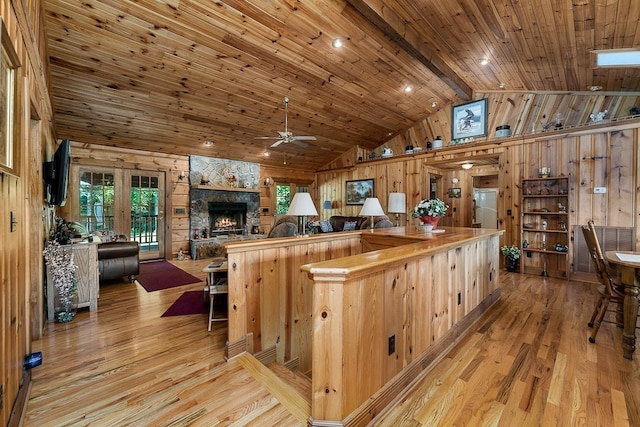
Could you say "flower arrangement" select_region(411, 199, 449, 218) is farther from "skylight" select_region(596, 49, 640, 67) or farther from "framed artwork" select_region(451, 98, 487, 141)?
"framed artwork" select_region(451, 98, 487, 141)

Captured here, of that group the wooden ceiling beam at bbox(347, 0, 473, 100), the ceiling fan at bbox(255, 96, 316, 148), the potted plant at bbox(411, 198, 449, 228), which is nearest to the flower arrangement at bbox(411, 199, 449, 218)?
the potted plant at bbox(411, 198, 449, 228)

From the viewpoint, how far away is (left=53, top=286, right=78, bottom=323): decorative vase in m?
2.82

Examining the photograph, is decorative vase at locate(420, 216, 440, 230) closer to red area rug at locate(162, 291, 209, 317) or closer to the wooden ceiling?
the wooden ceiling

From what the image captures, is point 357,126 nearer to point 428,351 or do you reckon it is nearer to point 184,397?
point 428,351

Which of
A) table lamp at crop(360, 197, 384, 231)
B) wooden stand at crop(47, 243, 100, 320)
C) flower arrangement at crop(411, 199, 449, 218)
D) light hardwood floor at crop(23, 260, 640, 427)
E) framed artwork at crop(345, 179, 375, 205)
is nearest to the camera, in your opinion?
light hardwood floor at crop(23, 260, 640, 427)

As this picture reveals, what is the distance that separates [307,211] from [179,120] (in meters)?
4.04

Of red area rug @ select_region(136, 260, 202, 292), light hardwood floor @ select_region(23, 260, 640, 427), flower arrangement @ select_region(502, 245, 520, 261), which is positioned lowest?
light hardwood floor @ select_region(23, 260, 640, 427)

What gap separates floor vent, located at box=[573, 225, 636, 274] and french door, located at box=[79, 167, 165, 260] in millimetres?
8307

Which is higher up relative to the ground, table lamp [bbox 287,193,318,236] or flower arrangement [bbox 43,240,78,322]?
table lamp [bbox 287,193,318,236]

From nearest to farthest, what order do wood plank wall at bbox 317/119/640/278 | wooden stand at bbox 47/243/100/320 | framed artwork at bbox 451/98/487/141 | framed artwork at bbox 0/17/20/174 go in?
1. framed artwork at bbox 0/17/20/174
2. wooden stand at bbox 47/243/100/320
3. wood plank wall at bbox 317/119/640/278
4. framed artwork at bbox 451/98/487/141

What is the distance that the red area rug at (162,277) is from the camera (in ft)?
13.8

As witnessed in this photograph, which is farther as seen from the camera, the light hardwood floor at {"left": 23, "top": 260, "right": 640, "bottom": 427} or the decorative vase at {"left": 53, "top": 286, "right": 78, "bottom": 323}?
the decorative vase at {"left": 53, "top": 286, "right": 78, "bottom": 323}

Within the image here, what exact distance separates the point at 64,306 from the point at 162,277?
176cm

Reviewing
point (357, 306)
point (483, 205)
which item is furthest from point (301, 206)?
point (483, 205)
